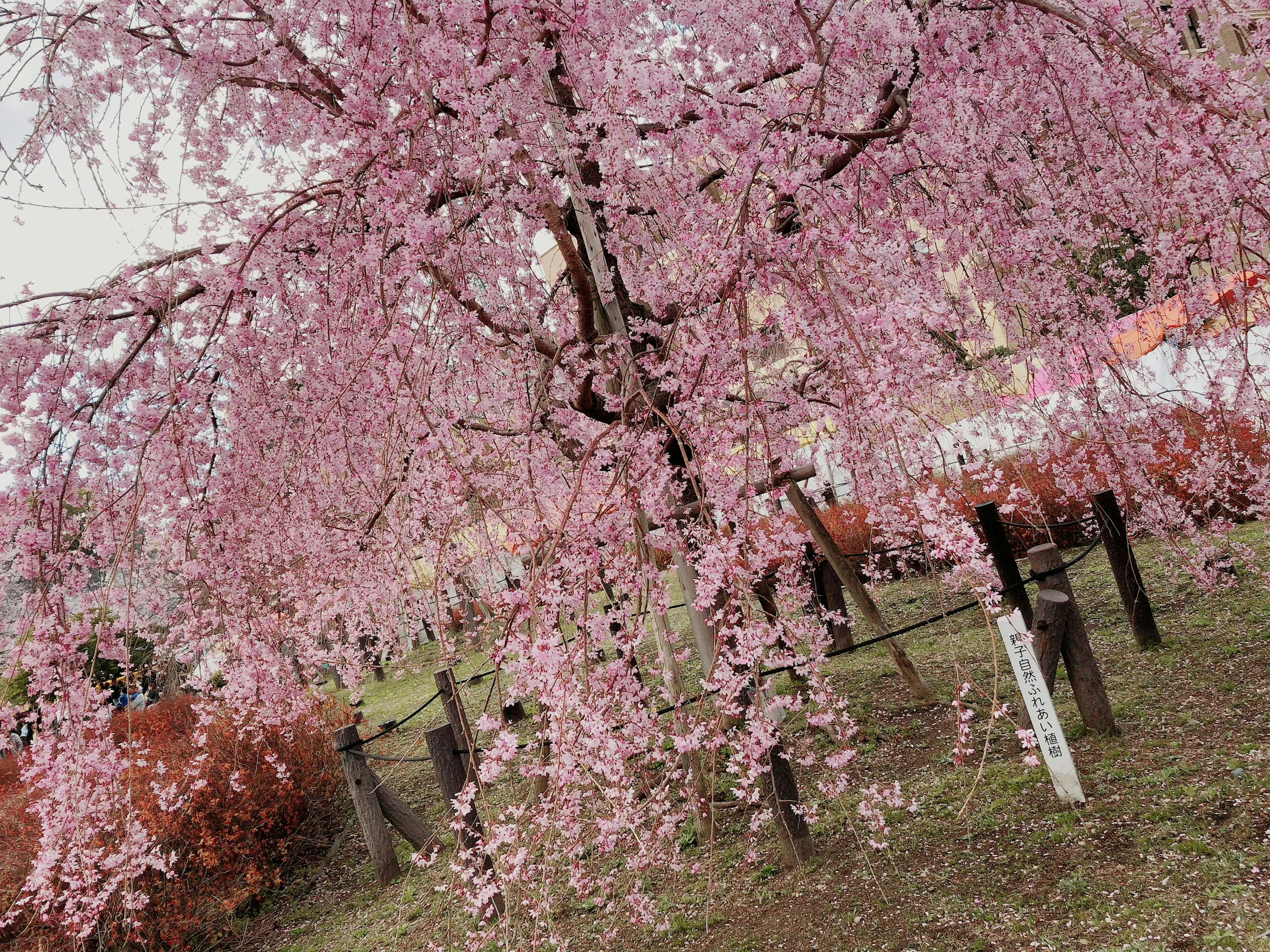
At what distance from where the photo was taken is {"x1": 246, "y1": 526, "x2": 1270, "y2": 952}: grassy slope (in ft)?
9.17

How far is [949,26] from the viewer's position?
10.1 feet

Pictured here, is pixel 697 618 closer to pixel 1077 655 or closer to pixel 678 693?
pixel 678 693

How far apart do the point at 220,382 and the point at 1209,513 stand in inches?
316

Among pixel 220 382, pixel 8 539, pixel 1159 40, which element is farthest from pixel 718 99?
pixel 8 539

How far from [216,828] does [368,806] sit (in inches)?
54.9

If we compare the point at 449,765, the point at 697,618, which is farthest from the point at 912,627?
the point at 449,765

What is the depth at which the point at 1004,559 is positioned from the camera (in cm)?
434

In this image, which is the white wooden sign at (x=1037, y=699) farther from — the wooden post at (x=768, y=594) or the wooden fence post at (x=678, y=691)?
the wooden fence post at (x=678, y=691)

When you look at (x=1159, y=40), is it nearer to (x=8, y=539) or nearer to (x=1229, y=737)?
(x=1229, y=737)

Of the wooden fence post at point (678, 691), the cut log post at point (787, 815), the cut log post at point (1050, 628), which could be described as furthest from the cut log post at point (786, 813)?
the cut log post at point (1050, 628)

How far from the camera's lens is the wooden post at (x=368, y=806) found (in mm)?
5312

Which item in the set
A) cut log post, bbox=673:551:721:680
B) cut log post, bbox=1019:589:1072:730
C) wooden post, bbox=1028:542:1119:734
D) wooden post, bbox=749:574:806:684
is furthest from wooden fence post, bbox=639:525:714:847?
wooden post, bbox=1028:542:1119:734

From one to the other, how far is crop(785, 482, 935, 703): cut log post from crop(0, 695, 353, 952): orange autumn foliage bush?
13.3 feet

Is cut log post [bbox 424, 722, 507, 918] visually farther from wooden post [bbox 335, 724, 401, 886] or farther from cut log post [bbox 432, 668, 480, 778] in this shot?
wooden post [bbox 335, 724, 401, 886]
